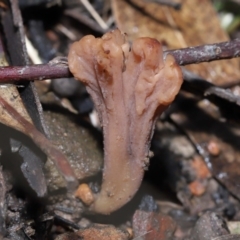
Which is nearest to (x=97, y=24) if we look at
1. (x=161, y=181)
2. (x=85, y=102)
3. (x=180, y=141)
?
(x=85, y=102)

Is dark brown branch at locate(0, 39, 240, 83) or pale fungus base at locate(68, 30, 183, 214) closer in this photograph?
pale fungus base at locate(68, 30, 183, 214)

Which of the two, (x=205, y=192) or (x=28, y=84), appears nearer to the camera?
(x=28, y=84)

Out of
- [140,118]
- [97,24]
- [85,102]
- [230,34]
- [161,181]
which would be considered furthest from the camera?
[230,34]

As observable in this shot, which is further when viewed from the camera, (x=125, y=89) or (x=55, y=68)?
(x=55, y=68)

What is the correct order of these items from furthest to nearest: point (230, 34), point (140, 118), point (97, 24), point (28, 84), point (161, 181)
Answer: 1. point (230, 34)
2. point (97, 24)
3. point (161, 181)
4. point (28, 84)
5. point (140, 118)

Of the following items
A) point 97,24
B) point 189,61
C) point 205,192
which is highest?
point 189,61

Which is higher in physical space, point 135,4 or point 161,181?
point 135,4

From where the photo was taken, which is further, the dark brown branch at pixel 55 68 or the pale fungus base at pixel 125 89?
the dark brown branch at pixel 55 68

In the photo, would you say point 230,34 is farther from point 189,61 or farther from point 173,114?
point 189,61
